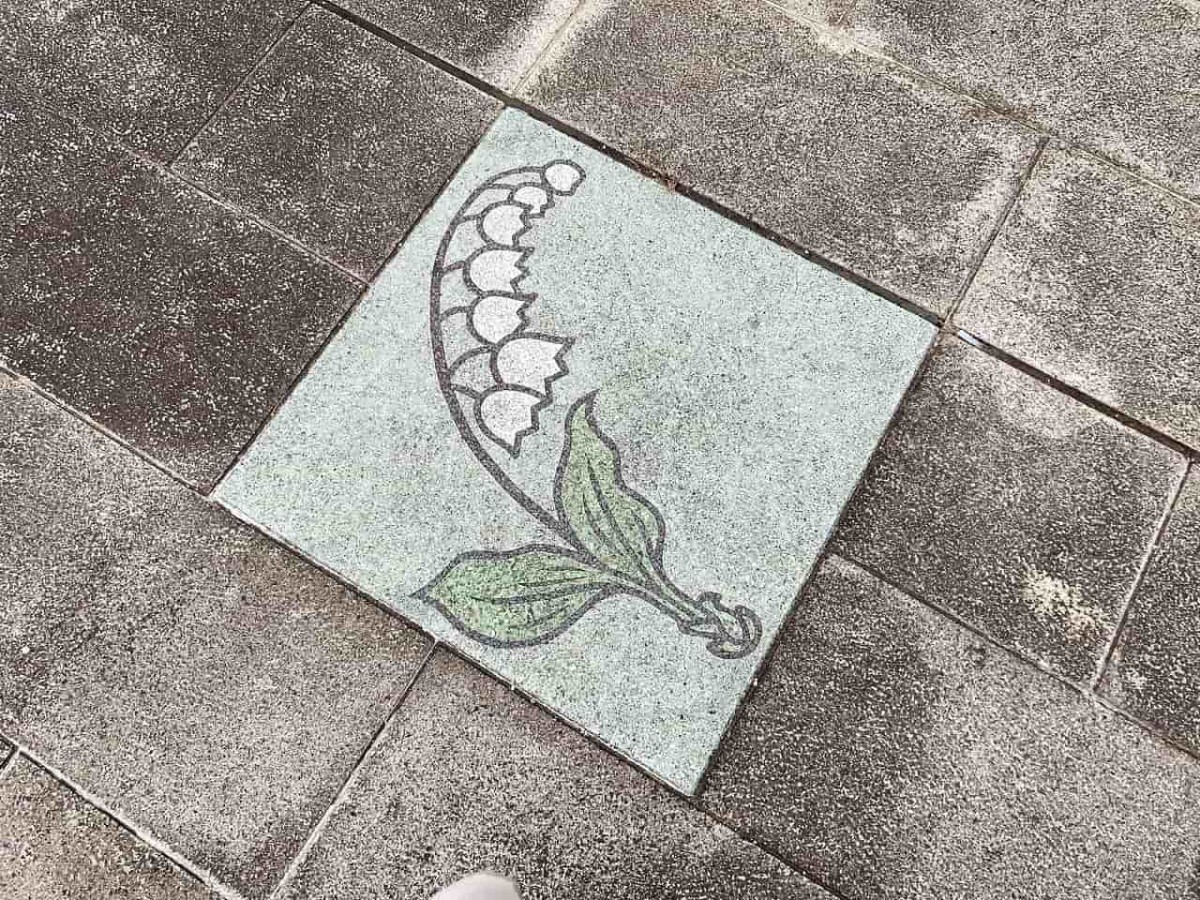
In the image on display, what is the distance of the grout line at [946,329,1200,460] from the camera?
2.38 m

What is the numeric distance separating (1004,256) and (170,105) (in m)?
2.32

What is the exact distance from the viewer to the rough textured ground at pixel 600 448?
209 cm

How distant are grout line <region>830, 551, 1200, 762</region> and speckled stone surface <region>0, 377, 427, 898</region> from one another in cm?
108

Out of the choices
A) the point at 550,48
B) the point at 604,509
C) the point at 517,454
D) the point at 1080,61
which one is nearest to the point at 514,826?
the point at 604,509

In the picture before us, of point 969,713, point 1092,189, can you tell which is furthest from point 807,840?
point 1092,189

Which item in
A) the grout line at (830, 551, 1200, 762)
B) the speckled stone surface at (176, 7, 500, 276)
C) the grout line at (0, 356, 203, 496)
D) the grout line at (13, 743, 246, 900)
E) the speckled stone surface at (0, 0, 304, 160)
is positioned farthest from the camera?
the speckled stone surface at (0, 0, 304, 160)

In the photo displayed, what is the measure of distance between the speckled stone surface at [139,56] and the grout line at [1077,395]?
213 cm

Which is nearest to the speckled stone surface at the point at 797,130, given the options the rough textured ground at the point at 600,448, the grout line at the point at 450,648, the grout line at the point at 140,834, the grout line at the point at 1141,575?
the rough textured ground at the point at 600,448

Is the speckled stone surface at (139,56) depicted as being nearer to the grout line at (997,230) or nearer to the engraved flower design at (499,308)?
the engraved flower design at (499,308)

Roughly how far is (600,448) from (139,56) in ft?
5.78

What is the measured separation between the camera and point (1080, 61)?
2.75 meters

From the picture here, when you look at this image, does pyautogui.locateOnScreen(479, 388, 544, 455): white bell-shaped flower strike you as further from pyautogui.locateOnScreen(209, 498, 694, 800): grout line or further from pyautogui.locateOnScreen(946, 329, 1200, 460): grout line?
pyautogui.locateOnScreen(946, 329, 1200, 460): grout line

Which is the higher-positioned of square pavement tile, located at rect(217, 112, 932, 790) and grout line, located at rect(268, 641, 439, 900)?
square pavement tile, located at rect(217, 112, 932, 790)

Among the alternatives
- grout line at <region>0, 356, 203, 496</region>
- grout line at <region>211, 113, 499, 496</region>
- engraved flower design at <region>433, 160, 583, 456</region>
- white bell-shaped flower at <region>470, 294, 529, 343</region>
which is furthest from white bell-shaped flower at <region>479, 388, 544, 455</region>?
grout line at <region>0, 356, 203, 496</region>
